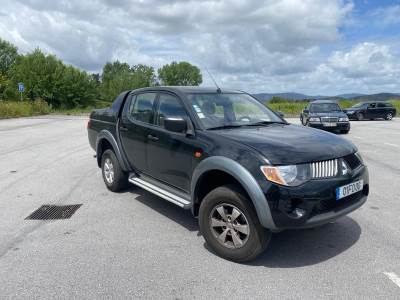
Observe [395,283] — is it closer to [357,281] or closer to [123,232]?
[357,281]

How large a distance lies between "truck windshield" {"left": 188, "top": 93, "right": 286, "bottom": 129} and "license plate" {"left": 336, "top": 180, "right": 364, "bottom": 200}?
4.49ft

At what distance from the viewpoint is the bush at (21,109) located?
29531mm

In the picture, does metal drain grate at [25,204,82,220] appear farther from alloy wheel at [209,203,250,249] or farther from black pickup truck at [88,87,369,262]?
alloy wheel at [209,203,250,249]

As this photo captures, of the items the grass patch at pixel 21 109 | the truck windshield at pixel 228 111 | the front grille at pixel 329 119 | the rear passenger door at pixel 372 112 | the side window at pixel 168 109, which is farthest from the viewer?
the grass patch at pixel 21 109

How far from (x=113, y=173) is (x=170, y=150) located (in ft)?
6.26

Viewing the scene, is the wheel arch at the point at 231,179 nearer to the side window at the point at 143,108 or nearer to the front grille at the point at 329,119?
the side window at the point at 143,108

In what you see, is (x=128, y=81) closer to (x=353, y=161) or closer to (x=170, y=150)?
(x=170, y=150)

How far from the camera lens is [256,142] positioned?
360 centimetres

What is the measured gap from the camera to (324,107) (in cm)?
1733

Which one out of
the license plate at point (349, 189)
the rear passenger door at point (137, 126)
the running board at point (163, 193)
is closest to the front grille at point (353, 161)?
the license plate at point (349, 189)

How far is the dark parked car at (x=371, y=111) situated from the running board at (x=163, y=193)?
25.4m

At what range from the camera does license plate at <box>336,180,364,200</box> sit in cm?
351

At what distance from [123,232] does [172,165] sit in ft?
3.23

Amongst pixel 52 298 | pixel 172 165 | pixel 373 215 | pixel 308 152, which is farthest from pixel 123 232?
pixel 373 215
